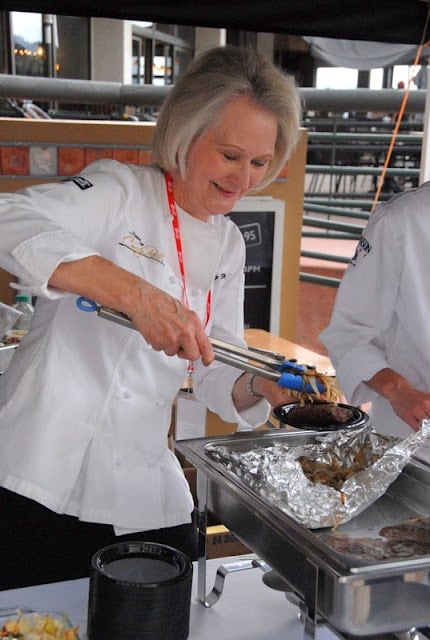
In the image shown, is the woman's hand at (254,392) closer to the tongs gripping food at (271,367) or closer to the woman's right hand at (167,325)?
the tongs gripping food at (271,367)

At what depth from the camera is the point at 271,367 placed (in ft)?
4.39

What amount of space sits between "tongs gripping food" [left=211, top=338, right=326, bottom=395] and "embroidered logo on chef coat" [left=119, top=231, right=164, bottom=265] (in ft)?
0.82

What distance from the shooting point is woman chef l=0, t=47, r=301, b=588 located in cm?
141

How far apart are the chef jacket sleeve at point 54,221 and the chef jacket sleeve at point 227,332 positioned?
262mm

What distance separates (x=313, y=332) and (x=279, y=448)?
14.9 ft

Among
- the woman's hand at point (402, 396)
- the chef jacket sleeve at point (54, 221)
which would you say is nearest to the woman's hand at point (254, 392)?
the woman's hand at point (402, 396)

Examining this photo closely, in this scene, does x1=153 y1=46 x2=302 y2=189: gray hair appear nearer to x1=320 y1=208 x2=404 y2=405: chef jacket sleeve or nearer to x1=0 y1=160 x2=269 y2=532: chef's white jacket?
x1=0 y1=160 x2=269 y2=532: chef's white jacket

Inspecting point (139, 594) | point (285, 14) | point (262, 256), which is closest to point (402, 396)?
point (139, 594)

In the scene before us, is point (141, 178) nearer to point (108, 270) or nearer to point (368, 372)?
point (108, 270)

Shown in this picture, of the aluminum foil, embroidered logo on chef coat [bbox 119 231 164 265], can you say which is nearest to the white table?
the aluminum foil

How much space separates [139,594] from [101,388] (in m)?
0.48

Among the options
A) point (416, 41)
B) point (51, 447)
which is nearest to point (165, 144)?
point (51, 447)

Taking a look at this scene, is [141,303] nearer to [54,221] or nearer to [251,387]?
[54,221]

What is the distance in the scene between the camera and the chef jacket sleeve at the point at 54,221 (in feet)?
3.93
